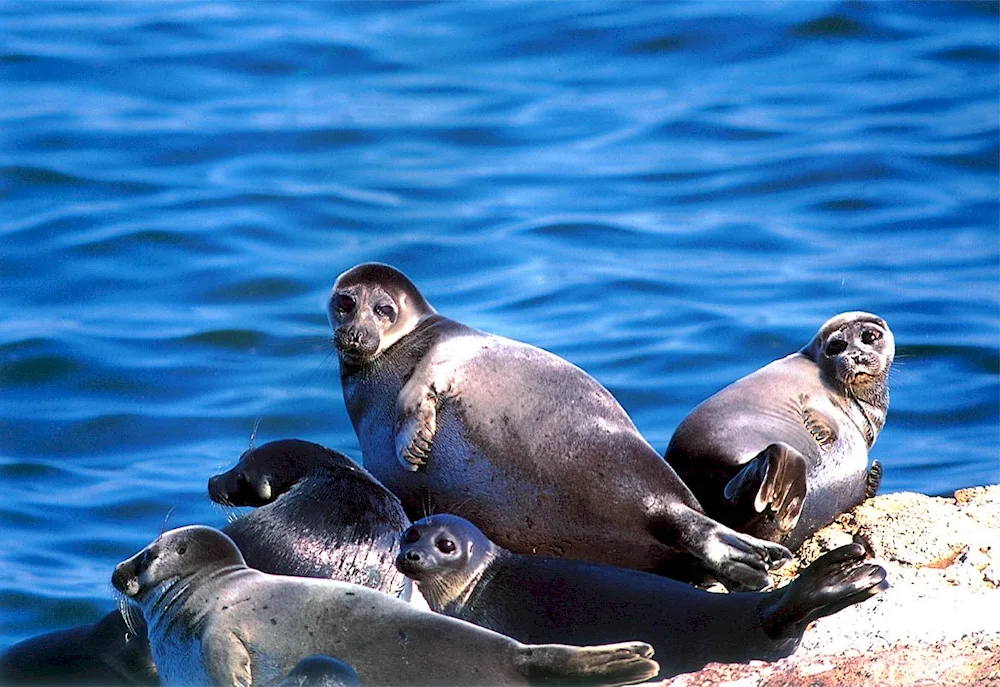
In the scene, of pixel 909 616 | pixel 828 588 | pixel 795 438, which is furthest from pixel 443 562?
pixel 795 438

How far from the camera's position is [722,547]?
6285mm

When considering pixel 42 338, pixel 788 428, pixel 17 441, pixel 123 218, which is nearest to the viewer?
pixel 788 428

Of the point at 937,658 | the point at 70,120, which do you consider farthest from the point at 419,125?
the point at 937,658

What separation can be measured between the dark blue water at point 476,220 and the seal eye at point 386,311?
46 centimetres

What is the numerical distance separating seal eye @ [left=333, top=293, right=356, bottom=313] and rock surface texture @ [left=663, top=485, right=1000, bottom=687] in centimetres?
194

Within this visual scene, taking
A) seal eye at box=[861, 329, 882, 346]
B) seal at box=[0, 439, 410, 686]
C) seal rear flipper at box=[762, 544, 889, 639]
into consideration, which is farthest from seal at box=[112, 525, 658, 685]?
seal eye at box=[861, 329, 882, 346]

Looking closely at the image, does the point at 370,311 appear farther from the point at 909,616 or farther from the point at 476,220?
the point at 476,220

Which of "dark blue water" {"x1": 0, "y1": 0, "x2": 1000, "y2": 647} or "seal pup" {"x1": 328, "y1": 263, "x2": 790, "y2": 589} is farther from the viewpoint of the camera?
"dark blue water" {"x1": 0, "y1": 0, "x2": 1000, "y2": 647}

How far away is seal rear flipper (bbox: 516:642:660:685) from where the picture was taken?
490 centimetres

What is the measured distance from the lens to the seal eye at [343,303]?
708 centimetres

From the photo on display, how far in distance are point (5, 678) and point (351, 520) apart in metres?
1.53

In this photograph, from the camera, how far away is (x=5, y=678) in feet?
22.2

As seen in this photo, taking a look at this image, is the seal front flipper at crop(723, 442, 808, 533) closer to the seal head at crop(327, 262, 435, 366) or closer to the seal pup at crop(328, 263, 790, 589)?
the seal pup at crop(328, 263, 790, 589)

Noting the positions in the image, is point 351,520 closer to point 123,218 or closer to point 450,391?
point 450,391
